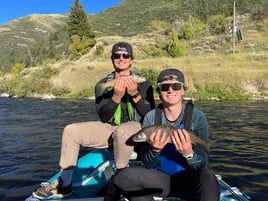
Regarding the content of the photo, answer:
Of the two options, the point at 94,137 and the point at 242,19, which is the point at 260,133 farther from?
the point at 242,19

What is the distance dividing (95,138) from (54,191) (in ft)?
2.69

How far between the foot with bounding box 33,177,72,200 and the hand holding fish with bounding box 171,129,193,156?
1768 mm

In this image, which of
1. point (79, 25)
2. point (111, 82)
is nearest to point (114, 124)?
point (111, 82)

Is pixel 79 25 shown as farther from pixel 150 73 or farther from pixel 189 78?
pixel 189 78

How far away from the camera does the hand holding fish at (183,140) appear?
2713mm

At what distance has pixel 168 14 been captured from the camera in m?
85.0

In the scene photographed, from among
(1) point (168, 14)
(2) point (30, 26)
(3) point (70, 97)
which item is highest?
(2) point (30, 26)

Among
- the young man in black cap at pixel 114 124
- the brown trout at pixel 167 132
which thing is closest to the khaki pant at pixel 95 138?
the young man in black cap at pixel 114 124

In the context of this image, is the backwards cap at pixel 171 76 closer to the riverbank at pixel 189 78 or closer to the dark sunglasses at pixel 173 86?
the dark sunglasses at pixel 173 86

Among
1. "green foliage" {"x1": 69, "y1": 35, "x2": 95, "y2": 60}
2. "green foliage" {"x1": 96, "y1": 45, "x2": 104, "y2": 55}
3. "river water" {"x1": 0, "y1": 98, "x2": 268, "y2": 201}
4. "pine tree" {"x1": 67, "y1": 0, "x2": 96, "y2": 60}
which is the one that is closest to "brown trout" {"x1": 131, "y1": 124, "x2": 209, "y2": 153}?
"river water" {"x1": 0, "y1": 98, "x2": 268, "y2": 201}

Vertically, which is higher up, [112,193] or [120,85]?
[120,85]

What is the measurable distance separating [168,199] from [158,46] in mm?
39244

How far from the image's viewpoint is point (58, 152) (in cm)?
796

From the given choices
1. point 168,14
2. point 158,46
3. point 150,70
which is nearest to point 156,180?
point 150,70
